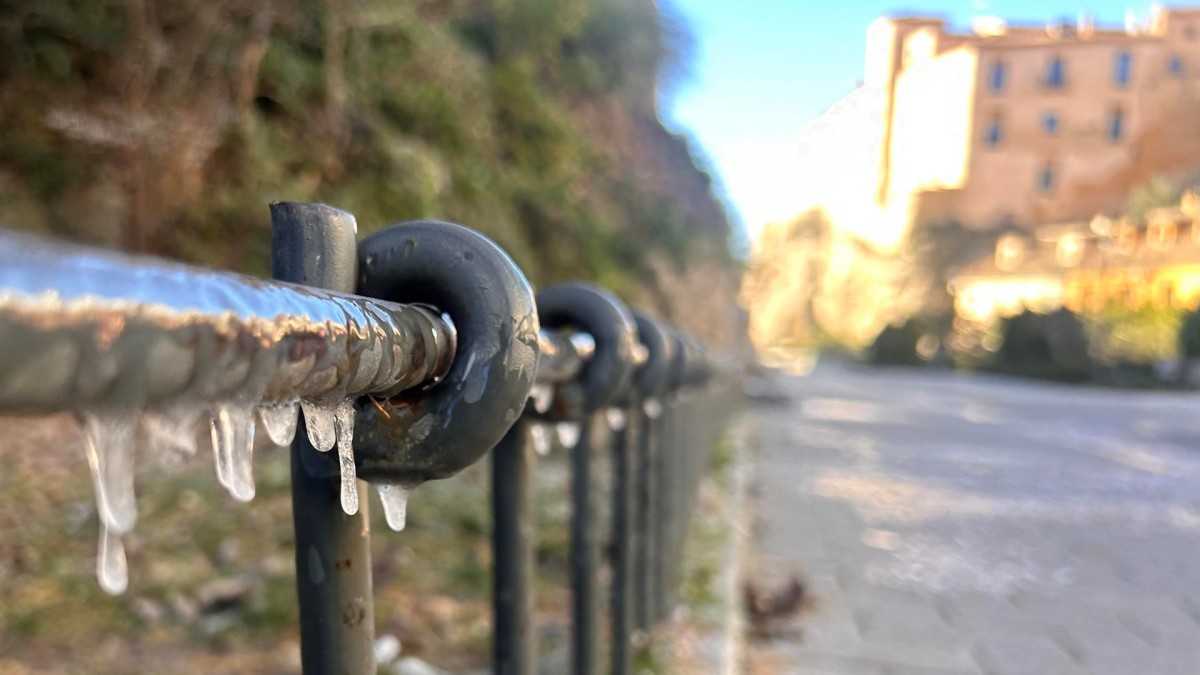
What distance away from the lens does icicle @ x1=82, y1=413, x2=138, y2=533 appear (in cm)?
34

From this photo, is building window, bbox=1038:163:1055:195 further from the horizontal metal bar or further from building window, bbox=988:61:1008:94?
the horizontal metal bar

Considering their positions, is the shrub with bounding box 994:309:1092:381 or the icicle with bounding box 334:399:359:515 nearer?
the icicle with bounding box 334:399:359:515

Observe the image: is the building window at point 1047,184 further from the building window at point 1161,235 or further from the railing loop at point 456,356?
the railing loop at point 456,356

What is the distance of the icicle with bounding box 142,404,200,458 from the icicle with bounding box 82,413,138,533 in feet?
0.05

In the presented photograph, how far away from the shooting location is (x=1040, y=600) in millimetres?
3461

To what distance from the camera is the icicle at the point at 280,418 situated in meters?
0.47

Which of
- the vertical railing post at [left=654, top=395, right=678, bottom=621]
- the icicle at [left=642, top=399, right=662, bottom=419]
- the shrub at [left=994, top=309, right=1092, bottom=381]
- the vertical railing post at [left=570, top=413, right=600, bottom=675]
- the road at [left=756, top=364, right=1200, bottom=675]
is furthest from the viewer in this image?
the shrub at [left=994, top=309, right=1092, bottom=381]

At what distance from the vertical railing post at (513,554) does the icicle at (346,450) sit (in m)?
0.64

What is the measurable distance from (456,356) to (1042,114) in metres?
56.5

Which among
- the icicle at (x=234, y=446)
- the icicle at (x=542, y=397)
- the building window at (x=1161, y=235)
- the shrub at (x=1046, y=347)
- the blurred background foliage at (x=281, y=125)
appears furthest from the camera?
the building window at (x=1161, y=235)

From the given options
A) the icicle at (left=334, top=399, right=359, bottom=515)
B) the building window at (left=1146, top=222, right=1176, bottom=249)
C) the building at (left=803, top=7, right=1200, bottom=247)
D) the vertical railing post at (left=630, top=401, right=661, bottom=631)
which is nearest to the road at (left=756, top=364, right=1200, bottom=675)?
the vertical railing post at (left=630, top=401, right=661, bottom=631)

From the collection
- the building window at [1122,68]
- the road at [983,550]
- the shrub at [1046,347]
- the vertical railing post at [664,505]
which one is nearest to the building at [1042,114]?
the building window at [1122,68]

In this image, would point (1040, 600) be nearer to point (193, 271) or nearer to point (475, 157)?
point (193, 271)

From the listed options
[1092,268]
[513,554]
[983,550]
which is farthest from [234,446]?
[1092,268]
